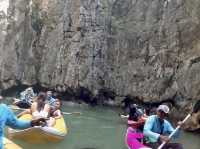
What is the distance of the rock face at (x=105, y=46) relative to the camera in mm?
30484

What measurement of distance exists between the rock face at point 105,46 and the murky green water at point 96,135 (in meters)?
4.81

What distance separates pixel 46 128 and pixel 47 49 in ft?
80.8

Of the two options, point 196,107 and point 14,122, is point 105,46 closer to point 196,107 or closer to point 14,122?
point 196,107

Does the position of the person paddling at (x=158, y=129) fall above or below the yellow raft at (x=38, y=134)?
above

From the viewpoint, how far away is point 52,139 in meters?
17.0

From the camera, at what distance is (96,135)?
20391 millimetres

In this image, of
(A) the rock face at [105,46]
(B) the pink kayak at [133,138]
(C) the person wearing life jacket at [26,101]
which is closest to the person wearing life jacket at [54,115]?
(B) the pink kayak at [133,138]

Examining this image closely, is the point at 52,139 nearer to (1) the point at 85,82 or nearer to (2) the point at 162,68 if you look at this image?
(2) the point at 162,68

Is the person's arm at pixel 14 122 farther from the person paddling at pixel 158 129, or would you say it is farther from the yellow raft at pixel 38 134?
the yellow raft at pixel 38 134

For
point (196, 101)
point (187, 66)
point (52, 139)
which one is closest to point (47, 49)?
point (187, 66)

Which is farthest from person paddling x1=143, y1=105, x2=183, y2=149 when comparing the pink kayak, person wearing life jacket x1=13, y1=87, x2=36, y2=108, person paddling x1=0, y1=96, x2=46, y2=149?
person wearing life jacket x1=13, y1=87, x2=36, y2=108

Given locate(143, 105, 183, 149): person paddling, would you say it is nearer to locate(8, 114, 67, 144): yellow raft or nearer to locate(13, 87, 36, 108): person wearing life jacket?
locate(8, 114, 67, 144): yellow raft

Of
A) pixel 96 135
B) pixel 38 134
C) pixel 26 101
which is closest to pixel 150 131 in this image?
pixel 38 134

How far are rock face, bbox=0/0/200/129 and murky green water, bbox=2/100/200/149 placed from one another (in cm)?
481
